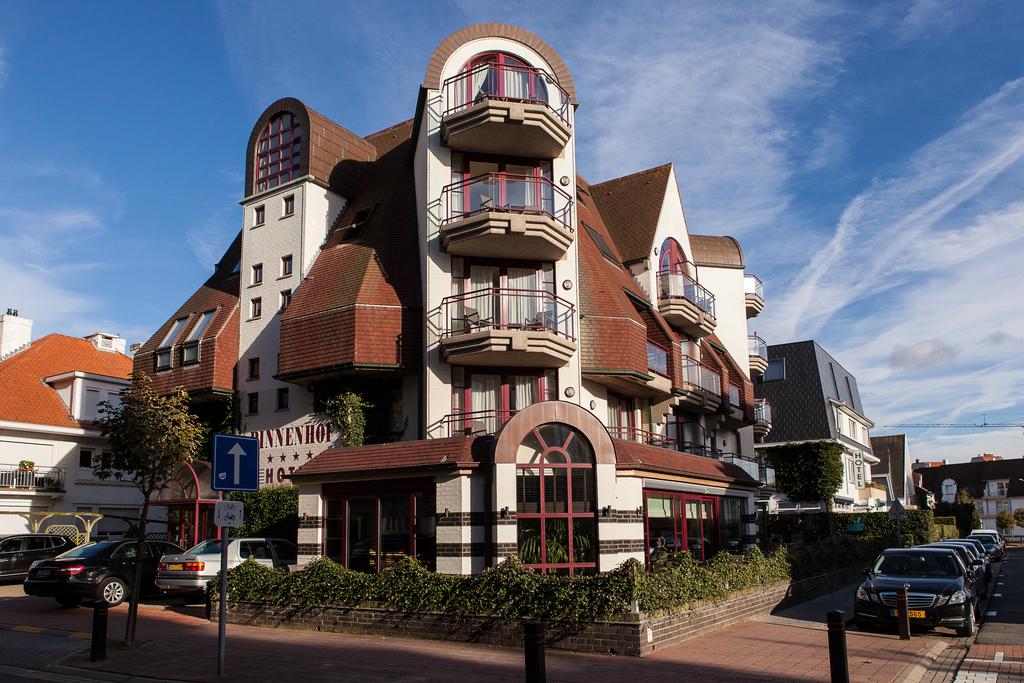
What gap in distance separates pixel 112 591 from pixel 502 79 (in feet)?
52.5

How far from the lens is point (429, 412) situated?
22297mm

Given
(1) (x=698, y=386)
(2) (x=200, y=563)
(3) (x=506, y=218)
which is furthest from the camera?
(1) (x=698, y=386)

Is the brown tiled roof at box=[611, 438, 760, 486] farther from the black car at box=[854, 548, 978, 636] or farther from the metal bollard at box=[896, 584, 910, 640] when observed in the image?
the metal bollard at box=[896, 584, 910, 640]

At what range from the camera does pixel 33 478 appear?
3250 cm

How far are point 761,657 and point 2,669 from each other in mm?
11133

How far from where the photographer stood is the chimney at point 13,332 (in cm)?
4344

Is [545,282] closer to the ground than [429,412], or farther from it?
farther from it

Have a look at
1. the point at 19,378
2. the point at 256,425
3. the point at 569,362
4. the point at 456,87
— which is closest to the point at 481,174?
the point at 456,87

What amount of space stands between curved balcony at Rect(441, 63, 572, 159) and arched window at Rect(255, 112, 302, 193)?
6.99 metres

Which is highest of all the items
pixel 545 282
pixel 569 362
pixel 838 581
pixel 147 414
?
pixel 545 282

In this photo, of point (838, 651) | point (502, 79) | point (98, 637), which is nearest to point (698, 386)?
point (502, 79)

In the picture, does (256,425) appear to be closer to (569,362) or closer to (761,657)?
(569,362)

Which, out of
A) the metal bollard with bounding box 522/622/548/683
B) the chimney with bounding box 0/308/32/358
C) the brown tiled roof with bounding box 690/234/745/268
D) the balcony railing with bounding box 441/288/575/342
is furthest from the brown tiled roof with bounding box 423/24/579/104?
the chimney with bounding box 0/308/32/358

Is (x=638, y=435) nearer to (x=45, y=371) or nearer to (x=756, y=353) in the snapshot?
(x=756, y=353)
